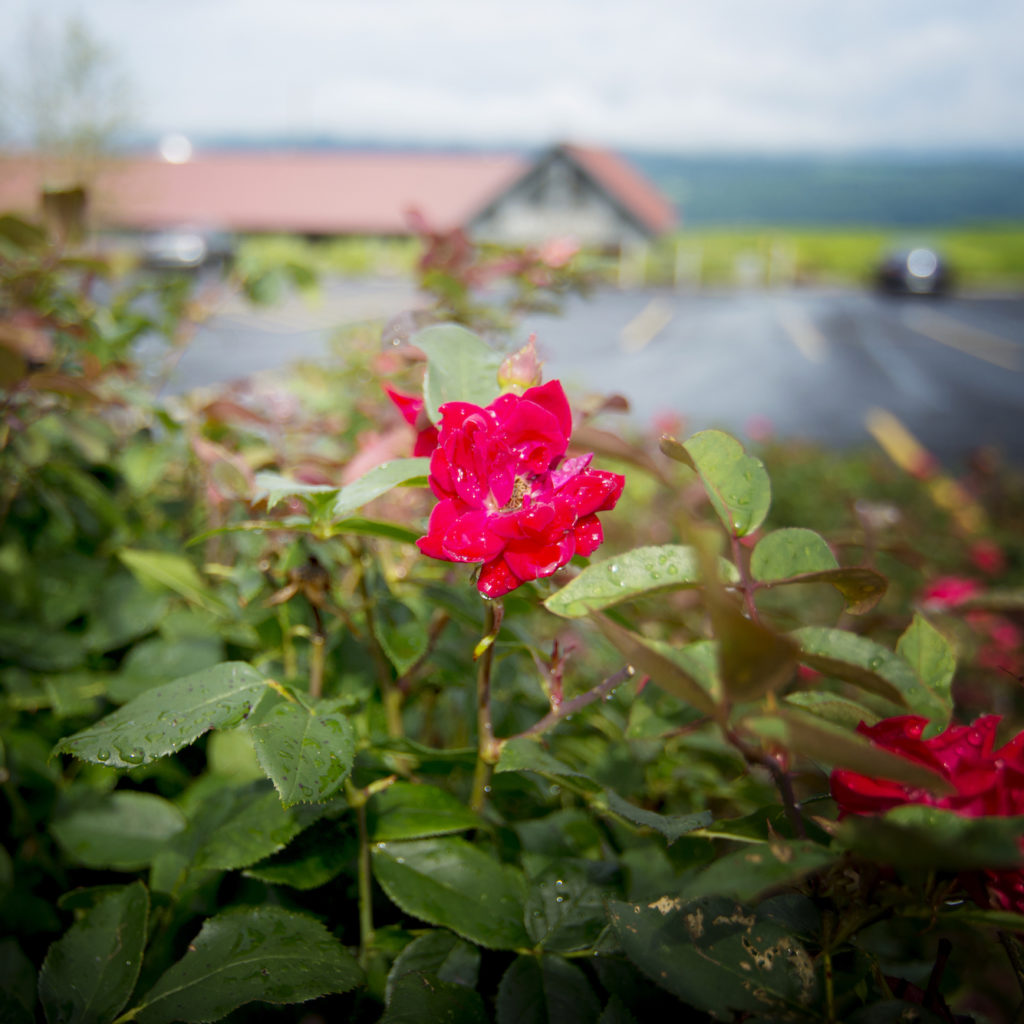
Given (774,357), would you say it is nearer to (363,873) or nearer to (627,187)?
(363,873)

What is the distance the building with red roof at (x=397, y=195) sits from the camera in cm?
2059

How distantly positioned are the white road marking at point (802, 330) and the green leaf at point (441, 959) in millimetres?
11647

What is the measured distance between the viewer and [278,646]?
77 cm

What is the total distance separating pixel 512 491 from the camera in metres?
0.48

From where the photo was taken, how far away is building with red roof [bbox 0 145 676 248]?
→ 20594 millimetres

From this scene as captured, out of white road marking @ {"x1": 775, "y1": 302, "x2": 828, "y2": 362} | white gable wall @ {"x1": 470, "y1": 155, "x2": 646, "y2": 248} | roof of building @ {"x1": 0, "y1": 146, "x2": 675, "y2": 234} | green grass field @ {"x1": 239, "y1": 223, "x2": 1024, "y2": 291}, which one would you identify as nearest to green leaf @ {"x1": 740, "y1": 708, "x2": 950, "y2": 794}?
white road marking @ {"x1": 775, "y1": 302, "x2": 828, "y2": 362}

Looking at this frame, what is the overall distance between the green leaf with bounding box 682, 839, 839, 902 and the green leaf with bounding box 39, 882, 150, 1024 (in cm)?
39

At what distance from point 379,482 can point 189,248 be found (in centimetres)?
1435

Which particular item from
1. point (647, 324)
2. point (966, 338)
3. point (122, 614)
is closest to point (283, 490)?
point (122, 614)

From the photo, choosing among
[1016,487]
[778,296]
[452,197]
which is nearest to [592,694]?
[1016,487]

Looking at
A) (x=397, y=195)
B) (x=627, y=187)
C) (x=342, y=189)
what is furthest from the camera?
(x=627, y=187)

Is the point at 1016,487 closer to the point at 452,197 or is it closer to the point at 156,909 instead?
the point at 156,909

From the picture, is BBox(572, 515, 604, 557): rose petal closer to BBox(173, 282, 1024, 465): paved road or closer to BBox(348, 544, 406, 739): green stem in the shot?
BBox(348, 544, 406, 739): green stem

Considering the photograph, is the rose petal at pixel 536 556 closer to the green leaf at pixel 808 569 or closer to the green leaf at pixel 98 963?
the green leaf at pixel 808 569
